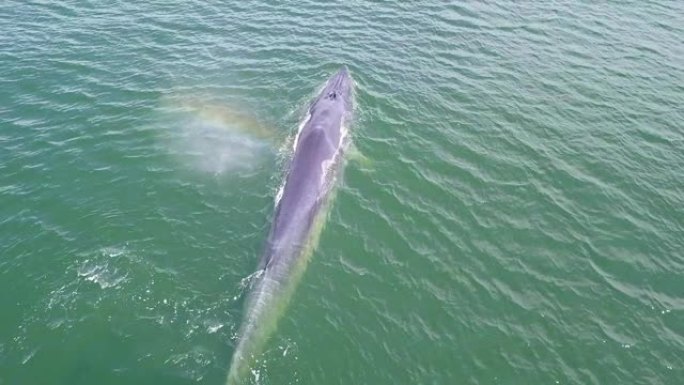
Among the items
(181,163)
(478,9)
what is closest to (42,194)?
(181,163)

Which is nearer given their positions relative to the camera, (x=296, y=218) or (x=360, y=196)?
(x=296, y=218)

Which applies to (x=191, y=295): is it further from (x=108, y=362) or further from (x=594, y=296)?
(x=594, y=296)

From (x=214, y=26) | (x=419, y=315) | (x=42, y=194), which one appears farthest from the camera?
(x=214, y=26)
